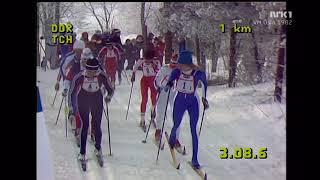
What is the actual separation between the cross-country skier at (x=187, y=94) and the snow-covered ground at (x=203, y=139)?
1.4 inches

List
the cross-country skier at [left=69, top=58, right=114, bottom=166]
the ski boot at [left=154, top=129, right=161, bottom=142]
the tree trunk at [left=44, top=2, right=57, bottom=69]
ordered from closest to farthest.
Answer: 1. the tree trunk at [left=44, top=2, right=57, bottom=69]
2. the cross-country skier at [left=69, top=58, right=114, bottom=166]
3. the ski boot at [left=154, top=129, right=161, bottom=142]

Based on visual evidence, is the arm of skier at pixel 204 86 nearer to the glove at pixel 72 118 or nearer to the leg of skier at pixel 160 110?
the leg of skier at pixel 160 110

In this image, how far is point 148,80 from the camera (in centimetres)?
292

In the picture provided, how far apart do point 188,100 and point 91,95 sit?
0.58 m

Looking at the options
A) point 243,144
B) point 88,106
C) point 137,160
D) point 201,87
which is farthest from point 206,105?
point 88,106

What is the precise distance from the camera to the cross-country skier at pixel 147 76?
2910 millimetres

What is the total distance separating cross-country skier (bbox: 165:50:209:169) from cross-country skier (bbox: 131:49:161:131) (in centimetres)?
11

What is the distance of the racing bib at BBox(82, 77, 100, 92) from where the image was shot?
9.15ft

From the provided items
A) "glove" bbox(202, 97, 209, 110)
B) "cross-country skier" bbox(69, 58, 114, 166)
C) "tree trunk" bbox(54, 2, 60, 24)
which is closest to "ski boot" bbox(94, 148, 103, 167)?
"cross-country skier" bbox(69, 58, 114, 166)

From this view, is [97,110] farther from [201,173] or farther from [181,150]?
[201,173]

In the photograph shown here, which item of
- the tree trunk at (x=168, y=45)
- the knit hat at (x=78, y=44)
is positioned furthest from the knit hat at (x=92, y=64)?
the tree trunk at (x=168, y=45)

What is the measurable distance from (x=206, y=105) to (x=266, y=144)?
1.38ft

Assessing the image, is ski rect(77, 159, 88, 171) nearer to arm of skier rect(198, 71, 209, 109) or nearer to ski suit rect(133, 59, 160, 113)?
ski suit rect(133, 59, 160, 113)
